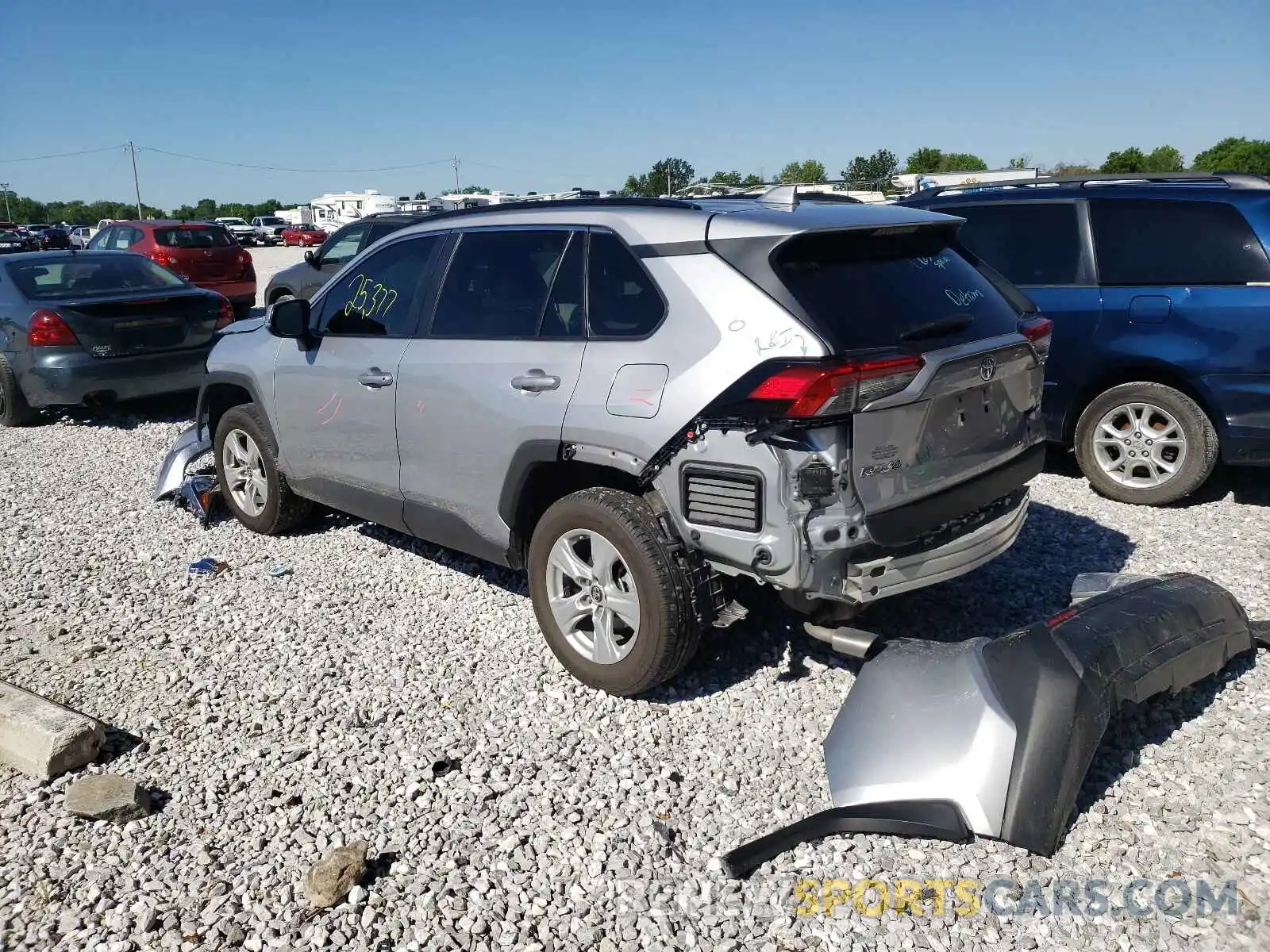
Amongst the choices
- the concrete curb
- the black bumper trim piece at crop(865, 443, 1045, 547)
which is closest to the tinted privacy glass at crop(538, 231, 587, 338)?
the black bumper trim piece at crop(865, 443, 1045, 547)

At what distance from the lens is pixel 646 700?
401cm

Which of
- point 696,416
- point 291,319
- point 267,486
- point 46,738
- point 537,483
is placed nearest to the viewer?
point 696,416

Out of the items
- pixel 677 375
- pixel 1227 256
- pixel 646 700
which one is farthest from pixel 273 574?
pixel 1227 256

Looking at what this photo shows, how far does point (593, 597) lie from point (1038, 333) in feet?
7.21

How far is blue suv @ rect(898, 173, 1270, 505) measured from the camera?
5.89m

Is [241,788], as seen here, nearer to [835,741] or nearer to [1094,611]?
[835,741]

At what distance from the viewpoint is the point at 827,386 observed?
3.19 meters

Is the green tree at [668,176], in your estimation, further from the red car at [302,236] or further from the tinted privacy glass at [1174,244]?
the red car at [302,236]

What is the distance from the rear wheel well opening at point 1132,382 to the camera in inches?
240

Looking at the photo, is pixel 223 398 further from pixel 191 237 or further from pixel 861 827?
pixel 191 237

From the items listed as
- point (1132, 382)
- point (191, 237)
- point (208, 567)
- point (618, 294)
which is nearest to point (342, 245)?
point (191, 237)

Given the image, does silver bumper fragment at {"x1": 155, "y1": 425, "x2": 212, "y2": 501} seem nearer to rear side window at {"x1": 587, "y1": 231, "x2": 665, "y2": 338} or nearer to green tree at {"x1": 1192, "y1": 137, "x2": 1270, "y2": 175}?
rear side window at {"x1": 587, "y1": 231, "x2": 665, "y2": 338}

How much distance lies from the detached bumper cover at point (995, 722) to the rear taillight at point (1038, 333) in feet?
3.69

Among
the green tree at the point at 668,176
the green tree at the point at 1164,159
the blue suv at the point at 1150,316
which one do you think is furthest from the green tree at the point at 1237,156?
the blue suv at the point at 1150,316
